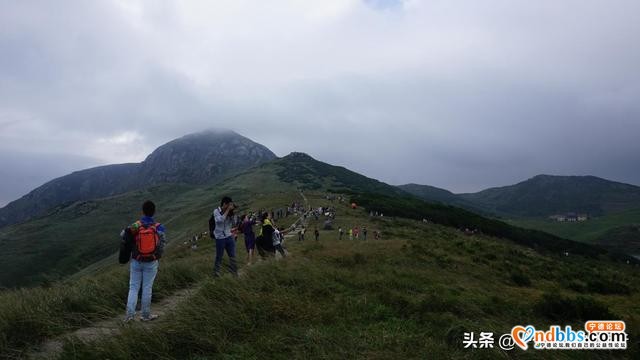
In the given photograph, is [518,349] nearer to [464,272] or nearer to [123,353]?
[123,353]

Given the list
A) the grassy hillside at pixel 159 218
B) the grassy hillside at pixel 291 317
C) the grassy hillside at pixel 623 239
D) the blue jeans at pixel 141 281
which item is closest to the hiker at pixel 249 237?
the grassy hillside at pixel 291 317

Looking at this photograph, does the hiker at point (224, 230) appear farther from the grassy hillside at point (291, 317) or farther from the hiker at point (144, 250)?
the hiker at point (144, 250)

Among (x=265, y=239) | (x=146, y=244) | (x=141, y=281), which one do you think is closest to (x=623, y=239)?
(x=265, y=239)

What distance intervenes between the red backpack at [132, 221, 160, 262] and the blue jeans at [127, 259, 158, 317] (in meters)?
0.14

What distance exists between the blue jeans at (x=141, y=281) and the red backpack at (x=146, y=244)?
143 mm

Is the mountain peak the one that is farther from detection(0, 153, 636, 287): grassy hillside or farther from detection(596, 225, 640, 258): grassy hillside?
detection(596, 225, 640, 258): grassy hillside

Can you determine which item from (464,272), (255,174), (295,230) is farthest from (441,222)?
(255,174)

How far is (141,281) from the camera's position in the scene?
7.07 metres

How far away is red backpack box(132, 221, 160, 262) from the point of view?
22.1ft

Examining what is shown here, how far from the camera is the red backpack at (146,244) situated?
6.73 metres

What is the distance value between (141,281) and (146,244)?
0.80 m

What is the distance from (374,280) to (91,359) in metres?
6.68

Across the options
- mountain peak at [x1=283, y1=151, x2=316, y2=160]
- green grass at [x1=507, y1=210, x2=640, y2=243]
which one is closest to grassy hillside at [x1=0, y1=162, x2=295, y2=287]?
mountain peak at [x1=283, y1=151, x2=316, y2=160]

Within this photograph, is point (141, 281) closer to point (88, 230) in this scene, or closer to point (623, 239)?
point (88, 230)
